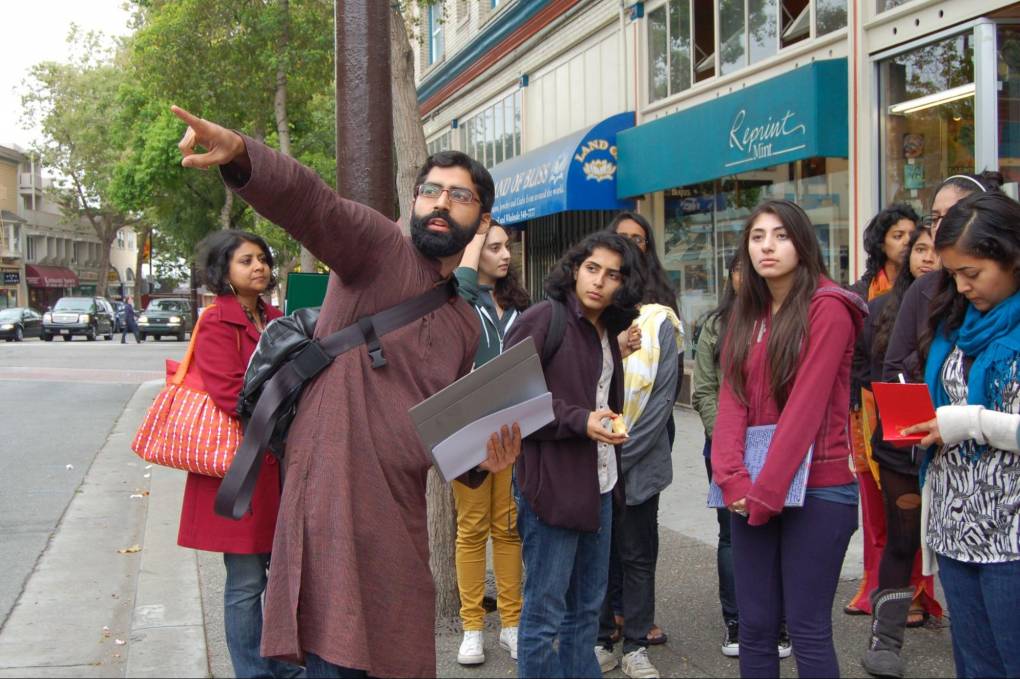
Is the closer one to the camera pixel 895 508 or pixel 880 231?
pixel 895 508

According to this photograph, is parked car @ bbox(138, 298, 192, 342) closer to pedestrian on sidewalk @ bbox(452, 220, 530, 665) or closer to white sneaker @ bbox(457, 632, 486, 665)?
pedestrian on sidewalk @ bbox(452, 220, 530, 665)

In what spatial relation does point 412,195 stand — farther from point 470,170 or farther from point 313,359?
point 313,359

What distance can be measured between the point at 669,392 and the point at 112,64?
55078 millimetres

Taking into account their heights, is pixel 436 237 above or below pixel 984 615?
above

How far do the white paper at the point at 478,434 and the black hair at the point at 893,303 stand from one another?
216cm

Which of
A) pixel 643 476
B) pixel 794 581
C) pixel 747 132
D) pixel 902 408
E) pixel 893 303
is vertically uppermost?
pixel 747 132

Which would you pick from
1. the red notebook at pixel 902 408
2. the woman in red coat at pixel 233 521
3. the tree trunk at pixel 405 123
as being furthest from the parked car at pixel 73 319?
the red notebook at pixel 902 408

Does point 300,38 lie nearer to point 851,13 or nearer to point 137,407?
point 137,407

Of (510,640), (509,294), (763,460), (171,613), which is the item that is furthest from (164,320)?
(763,460)

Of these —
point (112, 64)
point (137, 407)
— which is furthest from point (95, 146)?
point (137, 407)

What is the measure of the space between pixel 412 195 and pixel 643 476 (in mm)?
1879

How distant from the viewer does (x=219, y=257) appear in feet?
13.5

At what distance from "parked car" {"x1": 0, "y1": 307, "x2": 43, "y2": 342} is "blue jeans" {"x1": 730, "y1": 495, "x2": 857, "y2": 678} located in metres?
42.0

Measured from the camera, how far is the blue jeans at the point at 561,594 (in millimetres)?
3639
